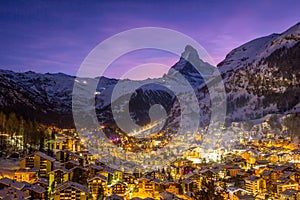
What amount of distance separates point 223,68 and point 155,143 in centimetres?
7579

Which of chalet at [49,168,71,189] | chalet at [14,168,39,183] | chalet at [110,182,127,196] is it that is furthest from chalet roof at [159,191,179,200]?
chalet at [14,168,39,183]

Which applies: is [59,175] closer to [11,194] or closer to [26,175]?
[26,175]

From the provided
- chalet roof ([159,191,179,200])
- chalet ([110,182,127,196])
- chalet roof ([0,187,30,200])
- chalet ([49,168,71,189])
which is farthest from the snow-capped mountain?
chalet roof ([0,187,30,200])

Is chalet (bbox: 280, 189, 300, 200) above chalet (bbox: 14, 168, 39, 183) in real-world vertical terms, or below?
below

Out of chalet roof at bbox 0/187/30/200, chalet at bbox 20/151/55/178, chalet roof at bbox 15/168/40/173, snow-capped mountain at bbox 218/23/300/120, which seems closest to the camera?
chalet roof at bbox 0/187/30/200

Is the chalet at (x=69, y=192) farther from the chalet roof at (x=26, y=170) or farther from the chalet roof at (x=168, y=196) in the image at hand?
the chalet roof at (x=168, y=196)

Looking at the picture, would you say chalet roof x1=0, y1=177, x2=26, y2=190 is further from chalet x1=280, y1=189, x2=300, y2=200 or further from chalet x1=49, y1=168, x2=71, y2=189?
chalet x1=280, y1=189, x2=300, y2=200

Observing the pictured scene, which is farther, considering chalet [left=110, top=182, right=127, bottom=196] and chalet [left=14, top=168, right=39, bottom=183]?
chalet [left=110, top=182, right=127, bottom=196]

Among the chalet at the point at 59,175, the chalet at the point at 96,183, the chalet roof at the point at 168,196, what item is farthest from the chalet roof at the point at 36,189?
the chalet roof at the point at 168,196

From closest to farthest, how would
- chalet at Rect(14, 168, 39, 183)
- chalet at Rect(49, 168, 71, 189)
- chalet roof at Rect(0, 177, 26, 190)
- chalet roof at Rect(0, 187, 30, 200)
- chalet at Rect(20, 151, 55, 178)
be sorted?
1. chalet roof at Rect(0, 187, 30, 200)
2. chalet roof at Rect(0, 177, 26, 190)
3. chalet at Rect(14, 168, 39, 183)
4. chalet at Rect(49, 168, 71, 189)
5. chalet at Rect(20, 151, 55, 178)

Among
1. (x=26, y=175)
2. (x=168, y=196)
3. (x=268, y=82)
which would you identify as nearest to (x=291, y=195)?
(x=168, y=196)

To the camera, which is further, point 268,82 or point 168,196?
point 268,82

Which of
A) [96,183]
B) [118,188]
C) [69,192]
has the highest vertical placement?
[69,192]

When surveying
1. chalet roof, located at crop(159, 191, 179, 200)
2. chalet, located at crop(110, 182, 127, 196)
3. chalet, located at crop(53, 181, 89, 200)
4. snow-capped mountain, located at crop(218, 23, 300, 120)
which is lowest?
chalet, located at crop(110, 182, 127, 196)
